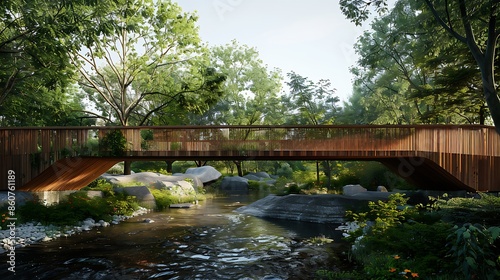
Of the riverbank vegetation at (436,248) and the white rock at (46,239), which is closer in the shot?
the riverbank vegetation at (436,248)

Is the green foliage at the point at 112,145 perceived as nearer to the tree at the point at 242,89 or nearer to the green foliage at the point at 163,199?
the green foliage at the point at 163,199

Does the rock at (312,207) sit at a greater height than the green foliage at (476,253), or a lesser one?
lesser

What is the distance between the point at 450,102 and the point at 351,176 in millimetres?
10460

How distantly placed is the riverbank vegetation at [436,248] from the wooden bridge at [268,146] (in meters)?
5.16

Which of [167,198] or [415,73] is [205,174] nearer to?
[167,198]

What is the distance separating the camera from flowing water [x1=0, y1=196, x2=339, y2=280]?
9586 mm

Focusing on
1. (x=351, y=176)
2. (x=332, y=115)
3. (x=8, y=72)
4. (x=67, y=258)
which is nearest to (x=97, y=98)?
(x=8, y=72)

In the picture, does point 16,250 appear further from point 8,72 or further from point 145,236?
point 8,72

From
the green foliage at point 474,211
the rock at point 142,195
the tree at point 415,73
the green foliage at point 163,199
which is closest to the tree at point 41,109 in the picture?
the rock at point 142,195

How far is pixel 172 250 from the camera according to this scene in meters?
12.1

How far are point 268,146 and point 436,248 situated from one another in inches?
341

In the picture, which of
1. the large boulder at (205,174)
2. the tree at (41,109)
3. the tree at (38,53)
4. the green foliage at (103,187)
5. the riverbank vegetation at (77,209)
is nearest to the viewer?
the riverbank vegetation at (77,209)

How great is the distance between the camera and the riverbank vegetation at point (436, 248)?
20.1 feet

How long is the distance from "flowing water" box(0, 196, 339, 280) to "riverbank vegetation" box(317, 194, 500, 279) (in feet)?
5.25
